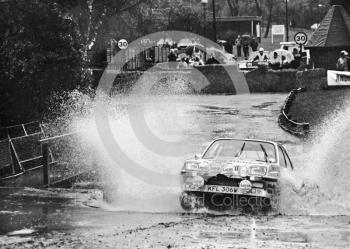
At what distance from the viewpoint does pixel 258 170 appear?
13.5 m

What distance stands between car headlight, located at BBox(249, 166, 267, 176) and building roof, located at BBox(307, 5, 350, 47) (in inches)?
1289

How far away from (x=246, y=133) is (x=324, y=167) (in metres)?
7.78

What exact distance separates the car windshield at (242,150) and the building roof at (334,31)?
3138 centimetres

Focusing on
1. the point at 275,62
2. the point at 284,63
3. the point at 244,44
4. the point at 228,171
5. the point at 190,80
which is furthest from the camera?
the point at 244,44

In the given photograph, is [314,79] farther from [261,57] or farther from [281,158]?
[281,158]

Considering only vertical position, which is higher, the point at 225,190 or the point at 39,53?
the point at 39,53

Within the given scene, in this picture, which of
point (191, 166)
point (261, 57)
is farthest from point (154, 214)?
point (261, 57)

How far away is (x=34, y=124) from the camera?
68.9ft

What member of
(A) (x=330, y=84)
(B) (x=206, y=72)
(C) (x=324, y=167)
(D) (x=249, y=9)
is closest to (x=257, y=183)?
A: (C) (x=324, y=167)

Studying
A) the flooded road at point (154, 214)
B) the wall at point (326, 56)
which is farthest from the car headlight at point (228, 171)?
the wall at point (326, 56)

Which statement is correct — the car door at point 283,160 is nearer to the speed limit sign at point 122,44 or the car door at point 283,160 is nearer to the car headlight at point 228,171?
the car headlight at point 228,171

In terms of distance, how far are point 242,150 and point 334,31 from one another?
110ft

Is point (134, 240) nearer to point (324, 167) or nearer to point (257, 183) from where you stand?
point (257, 183)

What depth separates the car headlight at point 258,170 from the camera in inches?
530
